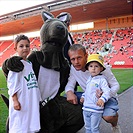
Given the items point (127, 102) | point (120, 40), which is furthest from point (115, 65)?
point (127, 102)

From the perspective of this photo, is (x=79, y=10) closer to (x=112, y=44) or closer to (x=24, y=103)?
(x=112, y=44)

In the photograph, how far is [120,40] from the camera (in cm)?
1784

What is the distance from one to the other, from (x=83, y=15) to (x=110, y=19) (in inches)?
111

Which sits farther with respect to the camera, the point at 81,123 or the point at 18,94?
the point at 81,123

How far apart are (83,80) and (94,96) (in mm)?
301

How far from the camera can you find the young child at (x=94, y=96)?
1.76 metres

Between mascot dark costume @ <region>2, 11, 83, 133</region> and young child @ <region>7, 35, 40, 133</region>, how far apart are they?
187 mm

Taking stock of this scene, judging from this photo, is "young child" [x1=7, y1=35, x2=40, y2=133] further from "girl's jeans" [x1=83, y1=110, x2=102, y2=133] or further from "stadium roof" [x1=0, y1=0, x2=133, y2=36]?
"stadium roof" [x1=0, y1=0, x2=133, y2=36]

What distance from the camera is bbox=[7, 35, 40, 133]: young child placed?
1759 mm

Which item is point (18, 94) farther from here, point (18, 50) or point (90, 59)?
point (90, 59)

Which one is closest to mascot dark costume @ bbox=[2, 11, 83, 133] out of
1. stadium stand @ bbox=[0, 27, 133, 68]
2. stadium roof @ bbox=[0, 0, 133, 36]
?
stadium roof @ bbox=[0, 0, 133, 36]

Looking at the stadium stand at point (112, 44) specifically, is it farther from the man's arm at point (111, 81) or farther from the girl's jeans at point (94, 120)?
the girl's jeans at point (94, 120)

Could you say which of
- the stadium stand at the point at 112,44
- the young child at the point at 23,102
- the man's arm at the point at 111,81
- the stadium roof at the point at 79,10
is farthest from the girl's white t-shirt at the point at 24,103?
the stadium stand at the point at 112,44

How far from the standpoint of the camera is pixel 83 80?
2057mm
